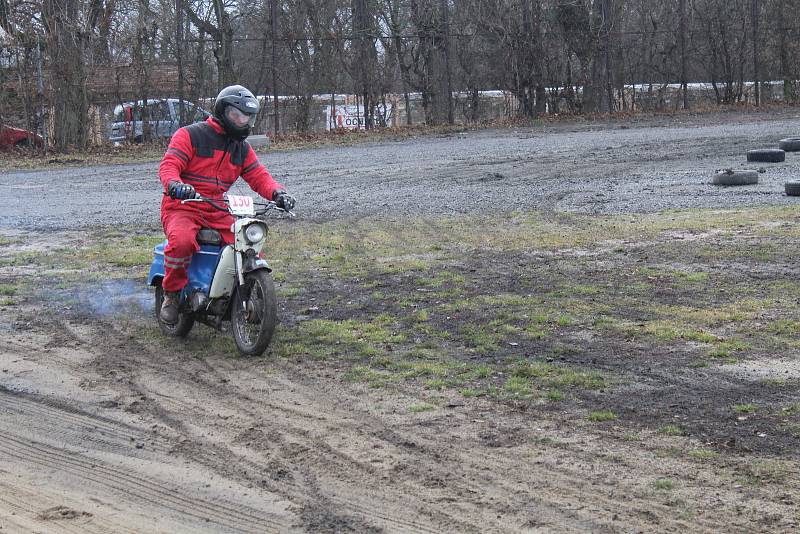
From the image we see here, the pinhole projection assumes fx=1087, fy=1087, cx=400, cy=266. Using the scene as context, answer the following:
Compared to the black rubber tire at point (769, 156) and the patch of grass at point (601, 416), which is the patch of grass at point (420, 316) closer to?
the patch of grass at point (601, 416)

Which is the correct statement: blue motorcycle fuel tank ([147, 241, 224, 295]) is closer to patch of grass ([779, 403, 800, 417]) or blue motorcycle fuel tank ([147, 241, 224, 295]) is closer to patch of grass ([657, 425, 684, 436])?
patch of grass ([657, 425, 684, 436])

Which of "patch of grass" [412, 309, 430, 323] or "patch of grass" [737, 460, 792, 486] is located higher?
"patch of grass" [412, 309, 430, 323]

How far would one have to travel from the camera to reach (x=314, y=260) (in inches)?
453

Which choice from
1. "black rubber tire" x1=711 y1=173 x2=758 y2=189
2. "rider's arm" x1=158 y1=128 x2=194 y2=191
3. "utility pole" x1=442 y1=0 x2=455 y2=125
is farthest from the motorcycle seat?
"utility pole" x1=442 y1=0 x2=455 y2=125

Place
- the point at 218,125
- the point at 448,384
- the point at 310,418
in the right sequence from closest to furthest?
the point at 310,418 → the point at 448,384 → the point at 218,125

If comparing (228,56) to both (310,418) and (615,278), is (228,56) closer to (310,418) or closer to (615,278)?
(615,278)

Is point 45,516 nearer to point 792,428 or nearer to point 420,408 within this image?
point 420,408

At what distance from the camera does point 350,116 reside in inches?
1236

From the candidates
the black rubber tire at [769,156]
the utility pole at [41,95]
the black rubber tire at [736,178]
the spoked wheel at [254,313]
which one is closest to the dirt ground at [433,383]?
the spoked wheel at [254,313]

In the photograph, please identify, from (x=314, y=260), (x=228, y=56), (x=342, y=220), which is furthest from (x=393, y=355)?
(x=228, y=56)

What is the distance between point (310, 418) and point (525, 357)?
176 cm

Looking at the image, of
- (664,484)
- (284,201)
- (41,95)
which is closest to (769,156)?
(284,201)

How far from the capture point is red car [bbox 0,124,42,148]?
2748 centimetres

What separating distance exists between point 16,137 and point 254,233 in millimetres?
21834
